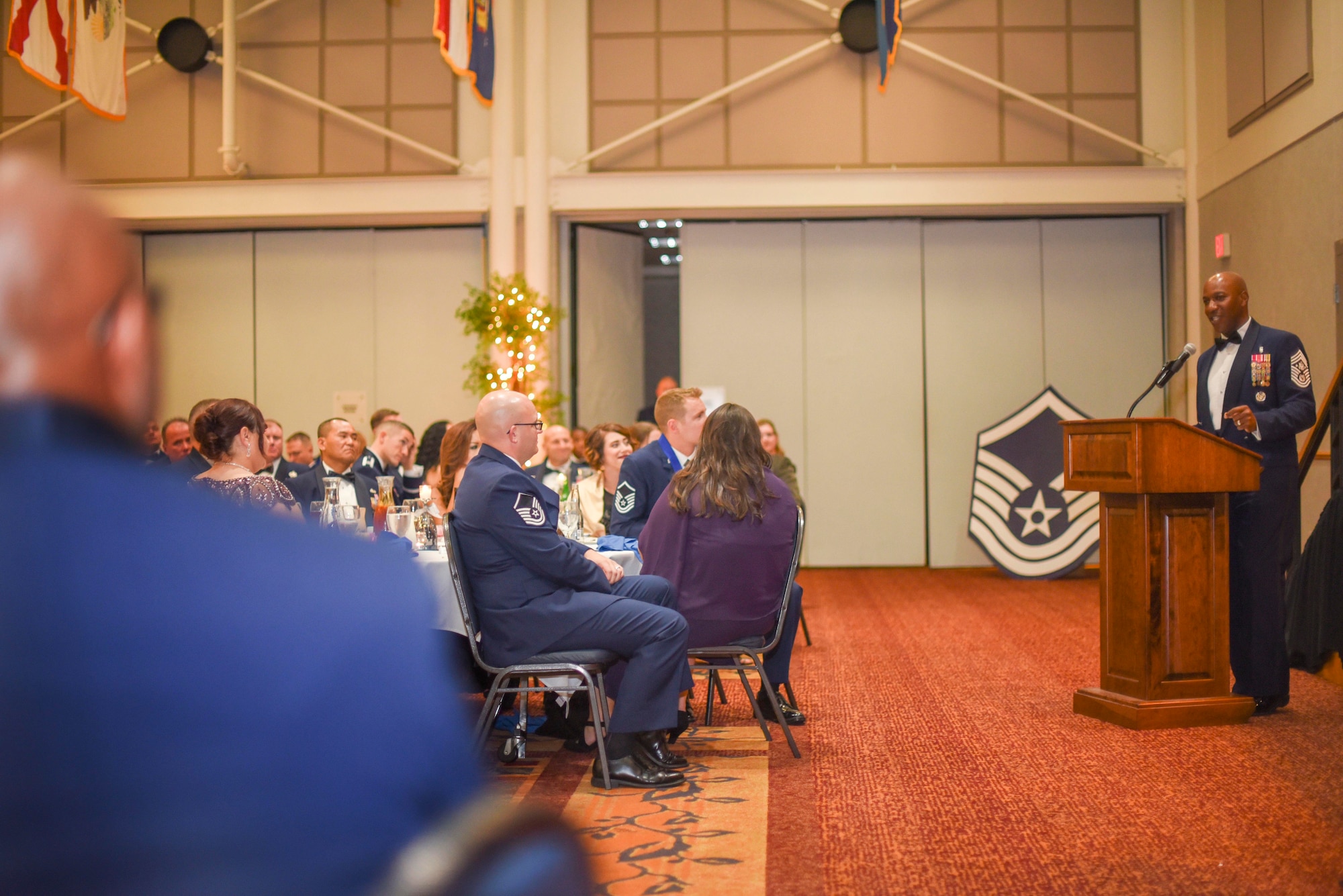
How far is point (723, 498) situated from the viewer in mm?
3754

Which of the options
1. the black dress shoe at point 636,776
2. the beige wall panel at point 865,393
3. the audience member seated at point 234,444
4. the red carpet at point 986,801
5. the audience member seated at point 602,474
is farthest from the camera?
the beige wall panel at point 865,393

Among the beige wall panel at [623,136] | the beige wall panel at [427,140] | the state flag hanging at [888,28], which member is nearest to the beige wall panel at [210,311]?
the beige wall panel at [427,140]

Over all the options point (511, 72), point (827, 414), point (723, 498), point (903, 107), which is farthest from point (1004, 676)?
point (511, 72)

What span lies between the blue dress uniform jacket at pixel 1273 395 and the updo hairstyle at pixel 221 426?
11.8ft

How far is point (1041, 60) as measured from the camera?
9.88 metres

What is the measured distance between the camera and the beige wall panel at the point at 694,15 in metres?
10.0

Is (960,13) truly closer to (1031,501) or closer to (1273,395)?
(1031,501)

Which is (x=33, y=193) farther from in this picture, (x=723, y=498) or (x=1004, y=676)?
(x=1004, y=676)

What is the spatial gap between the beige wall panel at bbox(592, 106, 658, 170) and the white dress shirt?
21.0 ft

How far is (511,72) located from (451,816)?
9956 millimetres

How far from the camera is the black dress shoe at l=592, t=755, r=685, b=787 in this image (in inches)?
137

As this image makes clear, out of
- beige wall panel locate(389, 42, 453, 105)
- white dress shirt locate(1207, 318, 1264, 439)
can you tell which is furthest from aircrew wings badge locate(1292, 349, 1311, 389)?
beige wall panel locate(389, 42, 453, 105)

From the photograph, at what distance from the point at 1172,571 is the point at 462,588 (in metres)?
2.58

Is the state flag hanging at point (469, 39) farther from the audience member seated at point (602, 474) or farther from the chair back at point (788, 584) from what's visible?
the chair back at point (788, 584)
